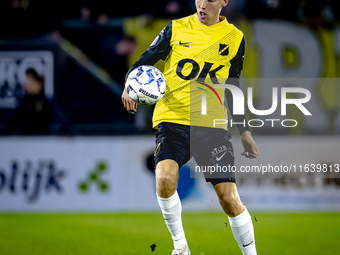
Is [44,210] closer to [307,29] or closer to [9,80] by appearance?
[9,80]

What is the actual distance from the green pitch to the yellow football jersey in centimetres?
125

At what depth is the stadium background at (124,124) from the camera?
573 cm

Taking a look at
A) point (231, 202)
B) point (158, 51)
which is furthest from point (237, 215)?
point (158, 51)

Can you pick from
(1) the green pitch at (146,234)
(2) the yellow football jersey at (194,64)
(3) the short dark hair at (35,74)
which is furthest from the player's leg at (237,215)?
(3) the short dark hair at (35,74)

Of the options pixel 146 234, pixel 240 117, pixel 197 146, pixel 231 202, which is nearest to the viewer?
pixel 231 202

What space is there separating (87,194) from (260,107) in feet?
8.89

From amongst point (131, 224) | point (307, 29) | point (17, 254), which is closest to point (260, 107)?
point (307, 29)

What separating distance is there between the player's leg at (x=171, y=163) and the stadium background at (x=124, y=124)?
6.64 ft

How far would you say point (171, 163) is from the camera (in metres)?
2.97

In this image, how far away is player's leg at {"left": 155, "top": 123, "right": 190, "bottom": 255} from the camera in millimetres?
2994

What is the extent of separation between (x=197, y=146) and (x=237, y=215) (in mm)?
571

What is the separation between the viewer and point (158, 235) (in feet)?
14.5

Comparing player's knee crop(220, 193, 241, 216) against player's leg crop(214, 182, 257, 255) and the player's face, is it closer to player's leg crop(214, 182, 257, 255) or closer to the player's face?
player's leg crop(214, 182, 257, 255)

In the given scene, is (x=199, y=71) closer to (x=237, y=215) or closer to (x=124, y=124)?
(x=237, y=215)
